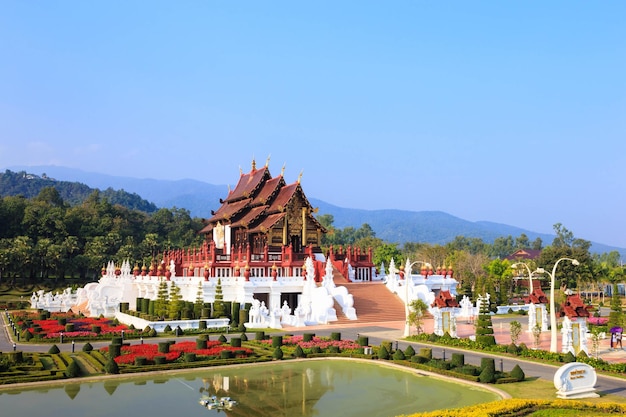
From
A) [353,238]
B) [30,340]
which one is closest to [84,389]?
[30,340]

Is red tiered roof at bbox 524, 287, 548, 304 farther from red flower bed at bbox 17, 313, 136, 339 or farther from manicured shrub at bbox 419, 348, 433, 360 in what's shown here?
red flower bed at bbox 17, 313, 136, 339

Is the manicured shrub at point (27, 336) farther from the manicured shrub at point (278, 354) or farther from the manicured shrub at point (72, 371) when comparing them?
the manicured shrub at point (278, 354)

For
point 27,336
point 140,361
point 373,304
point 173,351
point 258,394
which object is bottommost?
point 27,336

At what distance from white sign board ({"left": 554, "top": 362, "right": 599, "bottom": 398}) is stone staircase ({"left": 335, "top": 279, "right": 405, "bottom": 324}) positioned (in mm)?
23611

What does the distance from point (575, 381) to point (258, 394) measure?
1074 cm

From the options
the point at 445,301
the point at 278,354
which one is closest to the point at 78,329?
the point at 278,354

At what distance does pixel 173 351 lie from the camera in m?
27.8

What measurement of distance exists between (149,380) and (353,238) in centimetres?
15771

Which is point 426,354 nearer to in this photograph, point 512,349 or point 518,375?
point 518,375

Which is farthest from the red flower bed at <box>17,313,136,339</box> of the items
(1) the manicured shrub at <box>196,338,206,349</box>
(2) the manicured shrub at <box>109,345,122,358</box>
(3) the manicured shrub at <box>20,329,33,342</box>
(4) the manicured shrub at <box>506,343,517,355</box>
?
(4) the manicured shrub at <box>506,343,517,355</box>

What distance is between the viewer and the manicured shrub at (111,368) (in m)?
23.5

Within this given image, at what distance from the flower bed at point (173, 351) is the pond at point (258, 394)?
2.06m

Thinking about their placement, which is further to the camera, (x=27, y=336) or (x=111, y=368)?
(x=27, y=336)

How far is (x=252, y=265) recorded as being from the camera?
4897 cm
